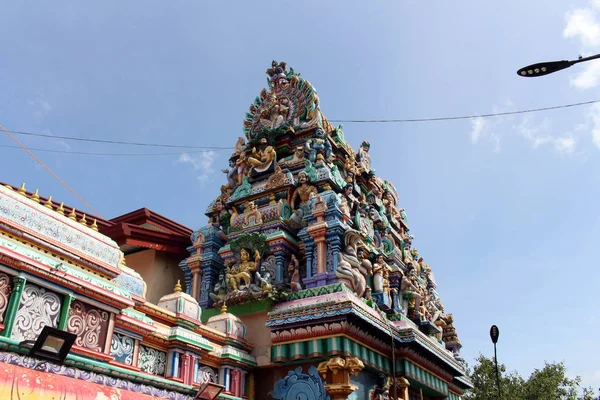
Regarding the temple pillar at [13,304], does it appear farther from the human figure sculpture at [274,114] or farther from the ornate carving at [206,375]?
the human figure sculpture at [274,114]

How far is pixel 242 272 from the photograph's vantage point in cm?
1277

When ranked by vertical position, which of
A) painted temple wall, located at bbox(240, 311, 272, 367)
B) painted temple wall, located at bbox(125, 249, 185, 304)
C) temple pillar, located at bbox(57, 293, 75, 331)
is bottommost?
temple pillar, located at bbox(57, 293, 75, 331)

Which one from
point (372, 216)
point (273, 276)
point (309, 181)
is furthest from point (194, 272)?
point (372, 216)

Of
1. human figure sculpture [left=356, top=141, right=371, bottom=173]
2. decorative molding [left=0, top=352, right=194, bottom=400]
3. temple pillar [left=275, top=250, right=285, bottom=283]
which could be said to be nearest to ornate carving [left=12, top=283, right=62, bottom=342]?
decorative molding [left=0, top=352, right=194, bottom=400]

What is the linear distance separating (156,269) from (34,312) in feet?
25.5

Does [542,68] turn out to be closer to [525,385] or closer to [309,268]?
[309,268]

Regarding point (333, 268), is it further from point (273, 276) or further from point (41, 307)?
point (41, 307)

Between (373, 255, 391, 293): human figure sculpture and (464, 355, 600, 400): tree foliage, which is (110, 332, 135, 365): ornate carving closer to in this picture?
(373, 255, 391, 293): human figure sculpture

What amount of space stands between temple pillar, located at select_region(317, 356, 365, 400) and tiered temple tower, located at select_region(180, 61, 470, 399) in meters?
0.02

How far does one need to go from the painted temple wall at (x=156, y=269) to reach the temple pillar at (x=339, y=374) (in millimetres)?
5523

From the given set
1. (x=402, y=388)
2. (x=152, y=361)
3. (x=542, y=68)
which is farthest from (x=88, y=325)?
(x=402, y=388)

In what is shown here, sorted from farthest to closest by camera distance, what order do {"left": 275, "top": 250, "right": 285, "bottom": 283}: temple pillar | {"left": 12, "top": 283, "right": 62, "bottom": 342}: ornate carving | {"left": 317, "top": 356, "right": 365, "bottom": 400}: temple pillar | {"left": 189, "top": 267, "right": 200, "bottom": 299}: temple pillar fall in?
{"left": 189, "top": 267, "right": 200, "bottom": 299}: temple pillar < {"left": 275, "top": 250, "right": 285, "bottom": 283}: temple pillar < {"left": 317, "top": 356, "right": 365, "bottom": 400}: temple pillar < {"left": 12, "top": 283, "right": 62, "bottom": 342}: ornate carving

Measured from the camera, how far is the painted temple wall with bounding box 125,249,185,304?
14320 millimetres

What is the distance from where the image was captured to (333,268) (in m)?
12.2
